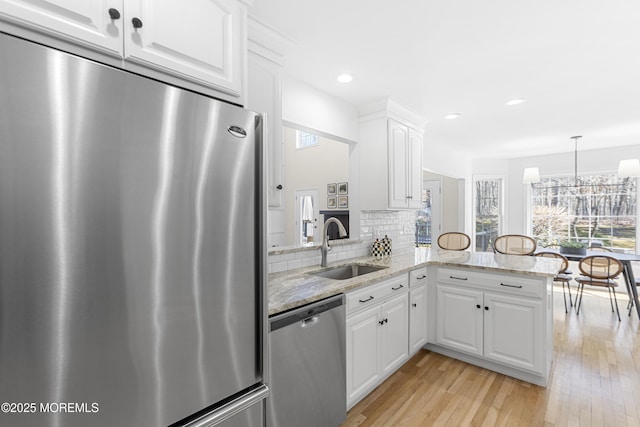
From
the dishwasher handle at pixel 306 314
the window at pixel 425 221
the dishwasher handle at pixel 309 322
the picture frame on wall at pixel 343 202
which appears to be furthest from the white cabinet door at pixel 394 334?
the window at pixel 425 221

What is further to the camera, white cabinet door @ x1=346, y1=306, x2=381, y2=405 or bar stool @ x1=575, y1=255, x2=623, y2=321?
bar stool @ x1=575, y1=255, x2=623, y2=321

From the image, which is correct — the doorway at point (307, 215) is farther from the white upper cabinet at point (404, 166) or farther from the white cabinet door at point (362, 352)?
the white cabinet door at point (362, 352)

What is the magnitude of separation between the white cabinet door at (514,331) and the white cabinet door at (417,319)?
1.67 ft

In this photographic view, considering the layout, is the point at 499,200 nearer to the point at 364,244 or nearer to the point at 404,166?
the point at 404,166

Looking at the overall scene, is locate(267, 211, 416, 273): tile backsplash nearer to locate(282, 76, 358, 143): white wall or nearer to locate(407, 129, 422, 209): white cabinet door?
locate(407, 129, 422, 209): white cabinet door

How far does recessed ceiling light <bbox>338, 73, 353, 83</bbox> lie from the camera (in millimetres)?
2526

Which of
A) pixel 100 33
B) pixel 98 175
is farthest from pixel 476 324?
pixel 100 33

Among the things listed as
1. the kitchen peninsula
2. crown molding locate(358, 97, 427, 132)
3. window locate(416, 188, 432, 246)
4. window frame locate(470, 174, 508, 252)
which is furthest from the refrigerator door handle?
window frame locate(470, 174, 508, 252)

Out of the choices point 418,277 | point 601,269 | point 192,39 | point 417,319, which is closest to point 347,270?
point 418,277

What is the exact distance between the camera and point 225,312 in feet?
3.74

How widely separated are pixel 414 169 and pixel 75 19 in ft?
10.5

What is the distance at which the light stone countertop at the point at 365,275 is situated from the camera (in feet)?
5.57

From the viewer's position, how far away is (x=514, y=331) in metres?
2.47

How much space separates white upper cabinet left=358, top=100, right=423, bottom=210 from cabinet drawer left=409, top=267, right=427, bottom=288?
28.1 inches
